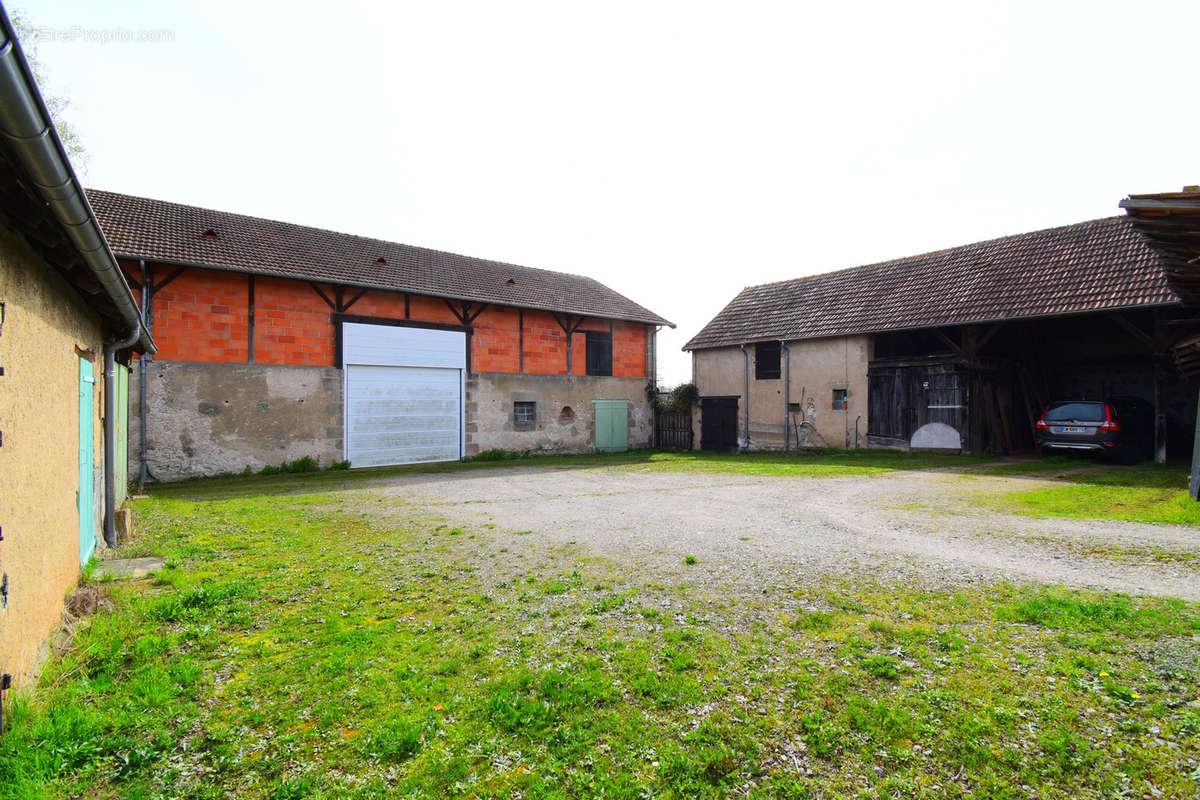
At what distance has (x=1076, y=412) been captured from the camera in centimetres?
1425

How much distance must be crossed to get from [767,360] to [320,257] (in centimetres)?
1478

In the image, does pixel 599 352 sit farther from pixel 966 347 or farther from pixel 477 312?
pixel 966 347

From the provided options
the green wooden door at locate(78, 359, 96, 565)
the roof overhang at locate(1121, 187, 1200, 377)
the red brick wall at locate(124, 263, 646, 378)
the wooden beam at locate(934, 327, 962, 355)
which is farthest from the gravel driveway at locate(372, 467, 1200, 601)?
the red brick wall at locate(124, 263, 646, 378)

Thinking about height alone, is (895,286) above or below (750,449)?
above

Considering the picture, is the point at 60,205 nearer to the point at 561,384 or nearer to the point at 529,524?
the point at 529,524

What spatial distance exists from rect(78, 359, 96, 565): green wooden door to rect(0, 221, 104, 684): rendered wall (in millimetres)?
274

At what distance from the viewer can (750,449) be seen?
69.9 ft

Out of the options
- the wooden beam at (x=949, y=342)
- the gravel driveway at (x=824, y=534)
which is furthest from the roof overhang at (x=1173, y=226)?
the wooden beam at (x=949, y=342)

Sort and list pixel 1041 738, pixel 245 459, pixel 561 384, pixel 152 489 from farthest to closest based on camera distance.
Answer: pixel 561 384 → pixel 245 459 → pixel 152 489 → pixel 1041 738

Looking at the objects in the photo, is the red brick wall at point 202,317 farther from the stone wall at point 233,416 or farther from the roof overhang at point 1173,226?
the roof overhang at point 1173,226

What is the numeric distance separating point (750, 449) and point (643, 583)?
1713cm

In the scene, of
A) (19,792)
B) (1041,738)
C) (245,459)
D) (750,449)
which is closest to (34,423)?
(19,792)

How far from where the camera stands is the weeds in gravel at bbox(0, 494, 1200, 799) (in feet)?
8.04

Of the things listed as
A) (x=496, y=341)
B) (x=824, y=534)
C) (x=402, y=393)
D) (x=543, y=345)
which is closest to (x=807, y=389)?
(x=543, y=345)
